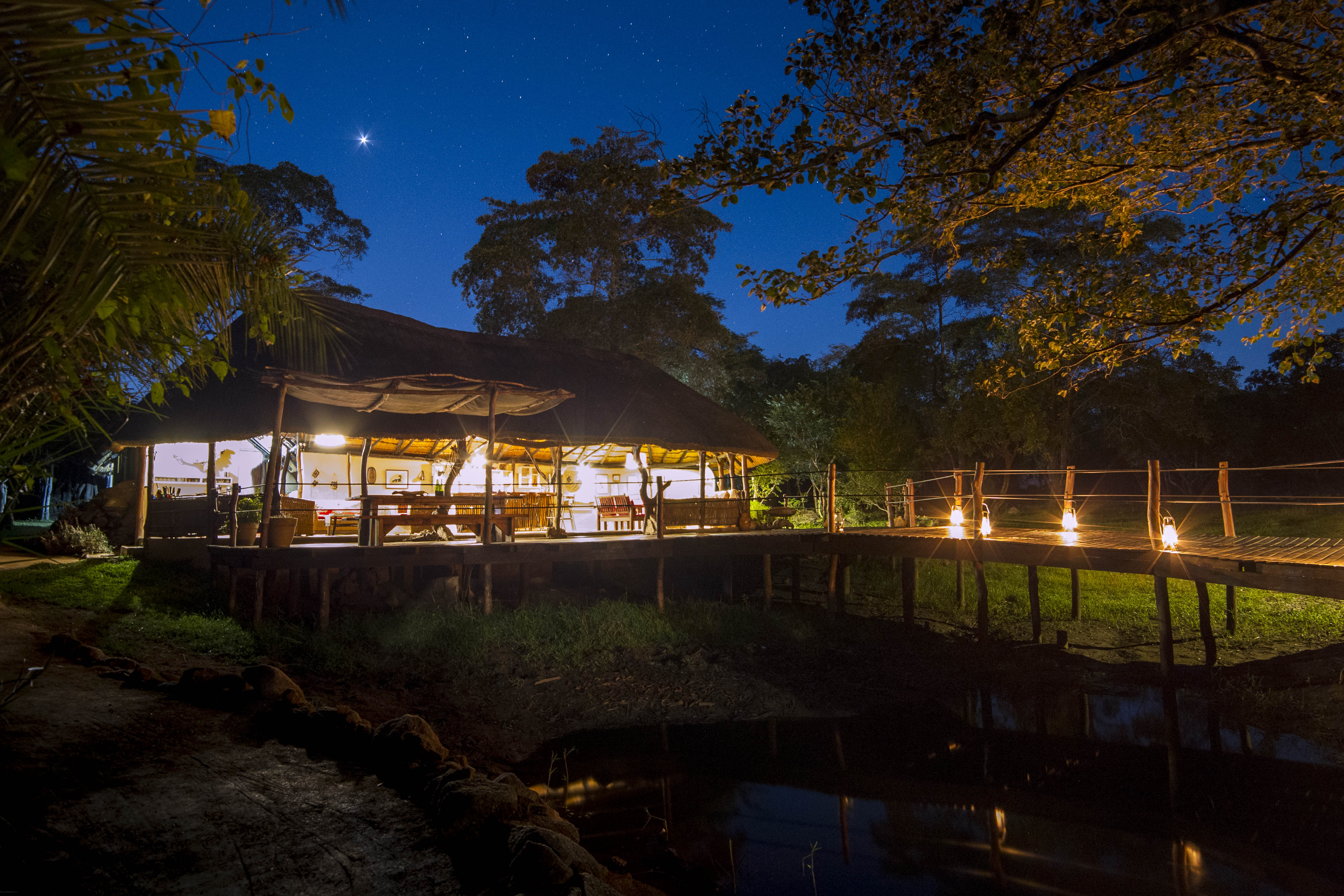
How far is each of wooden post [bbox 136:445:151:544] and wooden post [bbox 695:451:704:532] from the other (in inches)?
451

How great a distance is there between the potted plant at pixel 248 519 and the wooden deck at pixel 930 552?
1.36ft

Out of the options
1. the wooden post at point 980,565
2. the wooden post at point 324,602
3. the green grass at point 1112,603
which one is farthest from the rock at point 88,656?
the green grass at point 1112,603

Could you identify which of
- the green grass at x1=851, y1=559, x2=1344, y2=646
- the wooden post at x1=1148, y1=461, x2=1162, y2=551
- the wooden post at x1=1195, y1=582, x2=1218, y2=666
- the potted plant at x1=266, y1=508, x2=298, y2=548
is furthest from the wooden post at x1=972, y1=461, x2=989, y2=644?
the potted plant at x1=266, y1=508, x2=298, y2=548

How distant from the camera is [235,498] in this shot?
1100 cm

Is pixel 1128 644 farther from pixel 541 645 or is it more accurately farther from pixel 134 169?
pixel 134 169

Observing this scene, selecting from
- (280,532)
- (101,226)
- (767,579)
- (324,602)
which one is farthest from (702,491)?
(101,226)

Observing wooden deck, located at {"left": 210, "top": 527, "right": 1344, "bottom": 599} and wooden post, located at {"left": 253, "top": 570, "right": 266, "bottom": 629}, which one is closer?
wooden deck, located at {"left": 210, "top": 527, "right": 1344, "bottom": 599}

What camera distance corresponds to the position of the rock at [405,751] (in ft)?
14.8

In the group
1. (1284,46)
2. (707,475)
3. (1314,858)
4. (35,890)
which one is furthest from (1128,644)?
(35,890)

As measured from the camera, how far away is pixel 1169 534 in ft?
28.7

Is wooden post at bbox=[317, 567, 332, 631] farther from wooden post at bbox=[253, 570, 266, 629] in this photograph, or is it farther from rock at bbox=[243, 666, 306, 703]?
rock at bbox=[243, 666, 306, 703]

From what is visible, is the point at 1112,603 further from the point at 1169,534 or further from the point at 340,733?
the point at 340,733

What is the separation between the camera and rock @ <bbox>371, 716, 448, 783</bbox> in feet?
14.8

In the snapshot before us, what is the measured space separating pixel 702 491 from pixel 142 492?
12.1 meters
